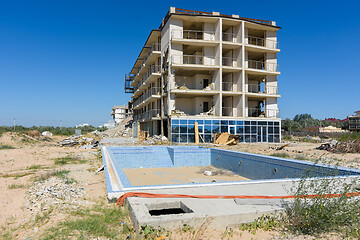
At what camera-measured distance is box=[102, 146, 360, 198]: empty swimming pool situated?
27.0 feet

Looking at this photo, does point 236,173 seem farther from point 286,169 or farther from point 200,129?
point 200,129

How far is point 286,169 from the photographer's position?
10.3 meters

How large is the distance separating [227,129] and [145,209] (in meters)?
22.3

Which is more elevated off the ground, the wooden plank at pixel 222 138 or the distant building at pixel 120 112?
the distant building at pixel 120 112

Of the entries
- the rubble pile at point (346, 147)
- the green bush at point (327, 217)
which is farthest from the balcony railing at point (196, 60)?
the green bush at point (327, 217)

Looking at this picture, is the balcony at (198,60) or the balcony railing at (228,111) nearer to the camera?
the balcony at (198,60)

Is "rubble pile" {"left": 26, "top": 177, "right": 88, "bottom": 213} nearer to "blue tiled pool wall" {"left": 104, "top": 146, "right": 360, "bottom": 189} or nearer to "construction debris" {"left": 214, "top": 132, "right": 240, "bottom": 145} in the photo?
"blue tiled pool wall" {"left": 104, "top": 146, "right": 360, "bottom": 189}

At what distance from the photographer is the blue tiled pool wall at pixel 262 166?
8.74m

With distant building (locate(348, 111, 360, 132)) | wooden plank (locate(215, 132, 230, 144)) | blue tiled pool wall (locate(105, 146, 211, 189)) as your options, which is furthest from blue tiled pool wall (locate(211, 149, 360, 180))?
distant building (locate(348, 111, 360, 132))

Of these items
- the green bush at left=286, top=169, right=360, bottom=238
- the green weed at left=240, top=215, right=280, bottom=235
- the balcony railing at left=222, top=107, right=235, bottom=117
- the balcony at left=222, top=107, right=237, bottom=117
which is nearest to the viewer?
the green bush at left=286, top=169, right=360, bottom=238

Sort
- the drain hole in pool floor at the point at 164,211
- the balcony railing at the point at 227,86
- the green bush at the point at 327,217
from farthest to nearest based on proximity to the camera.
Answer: the balcony railing at the point at 227,86 < the drain hole in pool floor at the point at 164,211 < the green bush at the point at 327,217

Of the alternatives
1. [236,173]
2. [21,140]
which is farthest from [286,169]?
[21,140]

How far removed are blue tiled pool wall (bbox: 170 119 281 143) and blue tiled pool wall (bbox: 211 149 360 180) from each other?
8.50 metres

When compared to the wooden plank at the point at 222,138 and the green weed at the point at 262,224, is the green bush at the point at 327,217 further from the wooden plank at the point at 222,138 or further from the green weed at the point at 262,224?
the wooden plank at the point at 222,138
